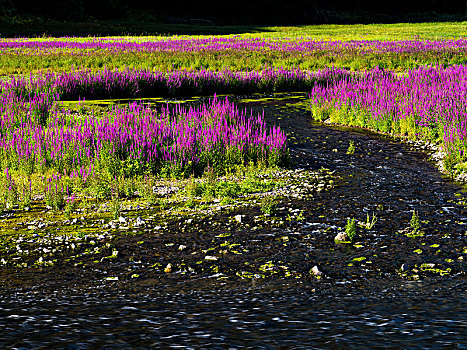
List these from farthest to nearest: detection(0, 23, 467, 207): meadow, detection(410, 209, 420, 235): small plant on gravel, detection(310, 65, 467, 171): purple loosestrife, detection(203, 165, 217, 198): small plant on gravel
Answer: detection(310, 65, 467, 171): purple loosestrife → detection(0, 23, 467, 207): meadow → detection(203, 165, 217, 198): small plant on gravel → detection(410, 209, 420, 235): small plant on gravel

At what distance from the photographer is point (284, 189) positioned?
903 centimetres

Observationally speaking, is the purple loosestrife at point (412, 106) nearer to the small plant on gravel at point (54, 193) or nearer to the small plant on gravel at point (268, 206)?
the small plant on gravel at point (268, 206)

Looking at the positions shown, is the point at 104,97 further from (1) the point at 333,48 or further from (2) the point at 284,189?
(1) the point at 333,48

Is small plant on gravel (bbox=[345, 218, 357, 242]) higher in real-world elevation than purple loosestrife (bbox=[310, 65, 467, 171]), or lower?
lower

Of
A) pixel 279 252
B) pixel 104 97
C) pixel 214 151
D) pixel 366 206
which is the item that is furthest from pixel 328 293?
pixel 104 97

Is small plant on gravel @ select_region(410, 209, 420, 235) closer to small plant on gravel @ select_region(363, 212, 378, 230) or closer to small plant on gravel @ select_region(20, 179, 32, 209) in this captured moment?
small plant on gravel @ select_region(363, 212, 378, 230)

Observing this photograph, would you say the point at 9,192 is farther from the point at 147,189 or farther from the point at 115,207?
the point at 147,189

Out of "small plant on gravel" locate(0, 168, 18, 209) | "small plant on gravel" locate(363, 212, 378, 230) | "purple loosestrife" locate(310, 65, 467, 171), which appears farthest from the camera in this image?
"purple loosestrife" locate(310, 65, 467, 171)

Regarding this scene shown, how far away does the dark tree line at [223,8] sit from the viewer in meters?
68.1

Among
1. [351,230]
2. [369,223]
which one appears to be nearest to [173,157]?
[369,223]

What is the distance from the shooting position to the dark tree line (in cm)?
6812

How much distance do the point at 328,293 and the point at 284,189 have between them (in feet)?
12.9

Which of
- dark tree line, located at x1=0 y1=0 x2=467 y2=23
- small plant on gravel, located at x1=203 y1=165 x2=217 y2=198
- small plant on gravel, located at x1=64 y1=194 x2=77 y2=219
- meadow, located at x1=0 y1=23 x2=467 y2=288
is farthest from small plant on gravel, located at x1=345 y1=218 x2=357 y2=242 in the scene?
dark tree line, located at x1=0 y1=0 x2=467 y2=23

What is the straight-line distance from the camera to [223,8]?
87.2 m
